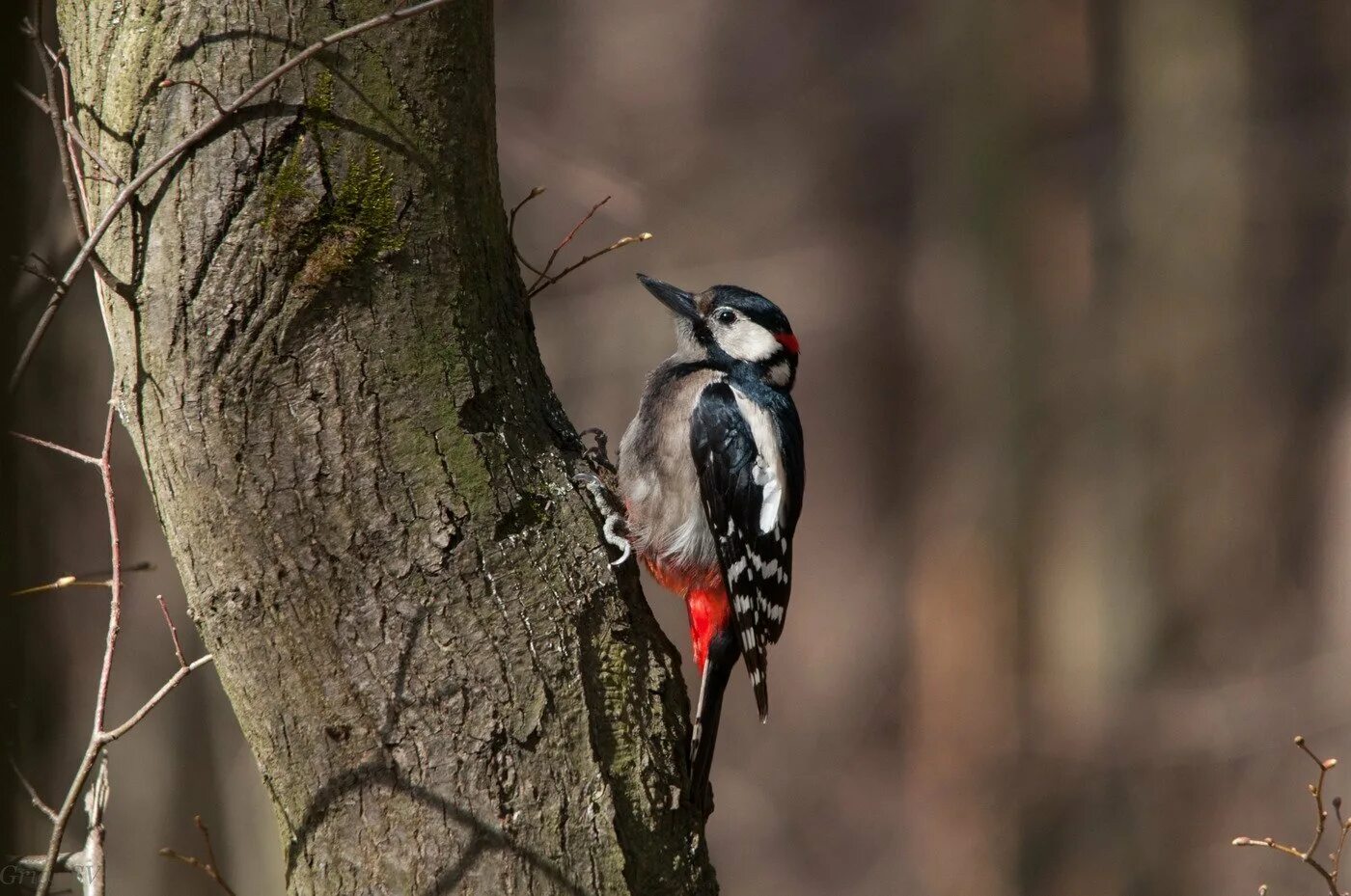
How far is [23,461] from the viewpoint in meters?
1.88

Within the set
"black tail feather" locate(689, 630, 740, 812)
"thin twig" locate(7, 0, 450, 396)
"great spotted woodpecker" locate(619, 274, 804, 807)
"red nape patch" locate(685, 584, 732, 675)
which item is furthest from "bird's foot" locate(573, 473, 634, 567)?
"thin twig" locate(7, 0, 450, 396)

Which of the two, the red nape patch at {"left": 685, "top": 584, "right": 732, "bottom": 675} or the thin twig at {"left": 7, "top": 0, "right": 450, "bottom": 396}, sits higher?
the red nape patch at {"left": 685, "top": 584, "right": 732, "bottom": 675}

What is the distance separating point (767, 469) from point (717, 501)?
202mm

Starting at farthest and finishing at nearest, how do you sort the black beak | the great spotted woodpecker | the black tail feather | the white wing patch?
1. the black beak
2. the white wing patch
3. the great spotted woodpecker
4. the black tail feather

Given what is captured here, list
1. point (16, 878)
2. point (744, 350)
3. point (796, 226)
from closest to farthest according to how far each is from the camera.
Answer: point (16, 878), point (744, 350), point (796, 226)

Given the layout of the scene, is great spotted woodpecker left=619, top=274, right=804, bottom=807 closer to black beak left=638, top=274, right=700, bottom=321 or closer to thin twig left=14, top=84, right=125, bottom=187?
black beak left=638, top=274, right=700, bottom=321

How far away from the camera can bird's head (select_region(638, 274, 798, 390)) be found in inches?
164

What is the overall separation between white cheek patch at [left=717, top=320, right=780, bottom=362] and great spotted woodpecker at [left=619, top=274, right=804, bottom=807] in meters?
0.16

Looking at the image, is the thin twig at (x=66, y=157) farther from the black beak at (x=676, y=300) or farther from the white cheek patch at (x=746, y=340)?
the white cheek patch at (x=746, y=340)

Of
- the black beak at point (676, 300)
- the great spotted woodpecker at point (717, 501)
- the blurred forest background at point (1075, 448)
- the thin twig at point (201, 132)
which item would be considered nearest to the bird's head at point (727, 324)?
the black beak at point (676, 300)

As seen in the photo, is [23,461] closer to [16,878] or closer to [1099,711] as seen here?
[16,878]

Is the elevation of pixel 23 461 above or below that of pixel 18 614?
above

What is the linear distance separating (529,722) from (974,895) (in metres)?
8.90

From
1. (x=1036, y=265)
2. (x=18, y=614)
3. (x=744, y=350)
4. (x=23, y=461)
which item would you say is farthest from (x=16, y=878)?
(x=1036, y=265)
